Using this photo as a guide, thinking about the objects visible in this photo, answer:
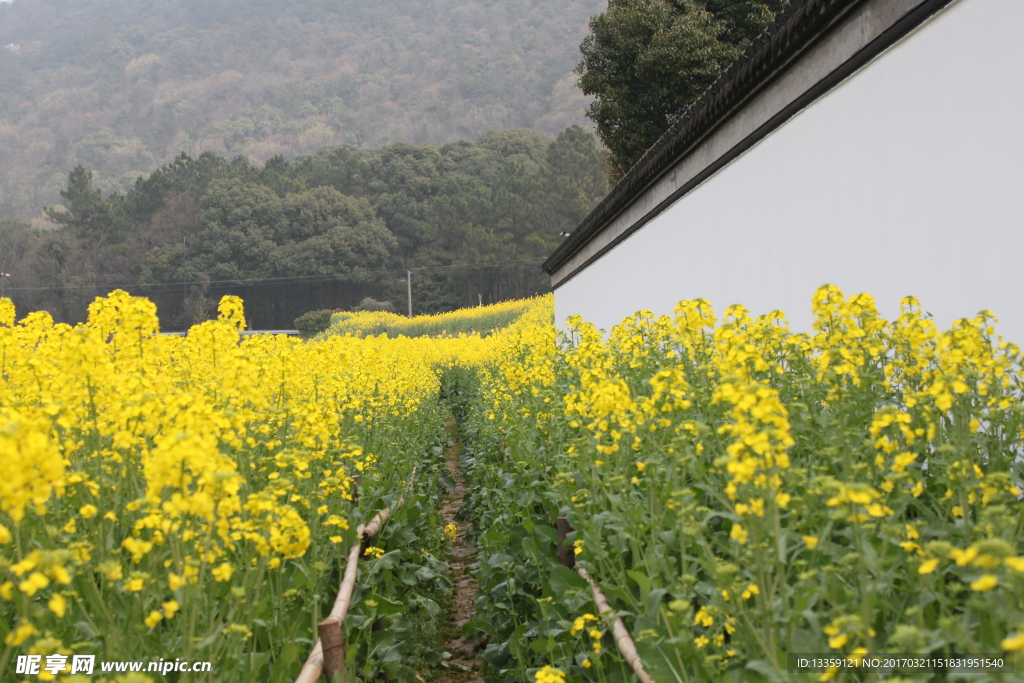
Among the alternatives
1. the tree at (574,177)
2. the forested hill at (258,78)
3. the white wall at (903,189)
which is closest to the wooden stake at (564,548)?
the white wall at (903,189)

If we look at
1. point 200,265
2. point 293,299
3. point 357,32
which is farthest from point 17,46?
point 293,299

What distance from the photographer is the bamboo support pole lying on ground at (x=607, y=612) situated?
2166 millimetres

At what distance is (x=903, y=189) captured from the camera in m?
3.13

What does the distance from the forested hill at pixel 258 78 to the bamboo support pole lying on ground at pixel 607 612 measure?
75.3m

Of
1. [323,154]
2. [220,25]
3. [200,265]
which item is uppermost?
[220,25]

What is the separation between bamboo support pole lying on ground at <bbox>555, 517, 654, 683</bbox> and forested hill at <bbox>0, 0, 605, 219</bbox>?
7526 centimetres

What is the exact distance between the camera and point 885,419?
1629 mm

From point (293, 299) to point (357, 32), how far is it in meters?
105

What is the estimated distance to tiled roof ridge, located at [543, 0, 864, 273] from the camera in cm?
357

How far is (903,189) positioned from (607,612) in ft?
7.56

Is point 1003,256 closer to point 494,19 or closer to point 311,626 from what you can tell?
point 311,626

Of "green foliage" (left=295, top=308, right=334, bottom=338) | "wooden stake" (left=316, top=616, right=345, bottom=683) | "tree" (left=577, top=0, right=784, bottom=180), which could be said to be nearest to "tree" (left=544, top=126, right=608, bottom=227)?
"green foliage" (left=295, top=308, right=334, bottom=338)

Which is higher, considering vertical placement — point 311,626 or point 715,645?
point 715,645

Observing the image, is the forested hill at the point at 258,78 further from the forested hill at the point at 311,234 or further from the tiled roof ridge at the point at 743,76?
the tiled roof ridge at the point at 743,76
